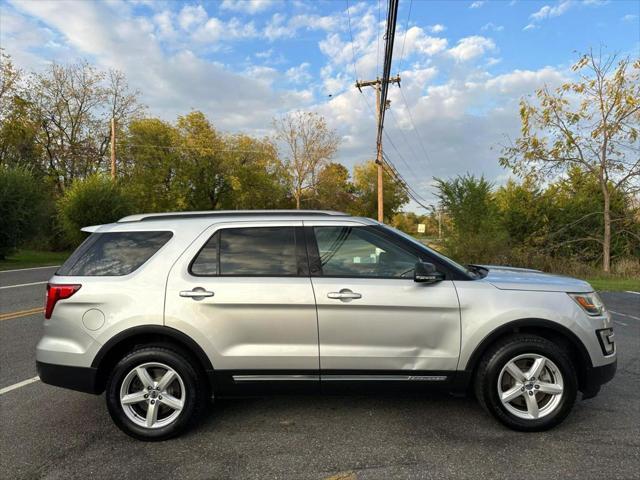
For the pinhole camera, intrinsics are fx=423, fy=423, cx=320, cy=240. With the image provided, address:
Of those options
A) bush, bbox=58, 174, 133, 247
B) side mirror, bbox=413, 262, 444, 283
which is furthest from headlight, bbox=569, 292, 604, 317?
bush, bbox=58, 174, 133, 247

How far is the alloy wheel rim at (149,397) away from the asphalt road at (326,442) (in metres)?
0.18

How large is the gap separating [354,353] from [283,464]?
0.92 metres

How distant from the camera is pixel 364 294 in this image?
329 cm

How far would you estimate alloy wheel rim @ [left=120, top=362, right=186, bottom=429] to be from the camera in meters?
3.29

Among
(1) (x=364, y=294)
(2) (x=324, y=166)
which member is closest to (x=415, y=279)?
(1) (x=364, y=294)

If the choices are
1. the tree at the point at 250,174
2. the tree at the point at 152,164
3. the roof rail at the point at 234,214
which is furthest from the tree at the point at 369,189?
the roof rail at the point at 234,214

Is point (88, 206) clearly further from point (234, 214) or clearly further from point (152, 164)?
point (234, 214)

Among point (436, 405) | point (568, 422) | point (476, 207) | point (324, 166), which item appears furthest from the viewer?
point (324, 166)

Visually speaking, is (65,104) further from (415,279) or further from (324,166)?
(415,279)

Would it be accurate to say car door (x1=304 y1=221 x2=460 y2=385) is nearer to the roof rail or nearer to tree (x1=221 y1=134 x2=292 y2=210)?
the roof rail

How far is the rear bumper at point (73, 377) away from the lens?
130 inches

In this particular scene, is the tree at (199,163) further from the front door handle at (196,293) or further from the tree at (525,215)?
the front door handle at (196,293)

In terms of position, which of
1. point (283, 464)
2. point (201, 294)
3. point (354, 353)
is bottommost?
point (283, 464)

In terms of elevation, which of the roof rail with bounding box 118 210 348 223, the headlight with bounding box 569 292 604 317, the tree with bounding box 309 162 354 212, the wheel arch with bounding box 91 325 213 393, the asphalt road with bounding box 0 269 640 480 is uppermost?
the tree with bounding box 309 162 354 212
